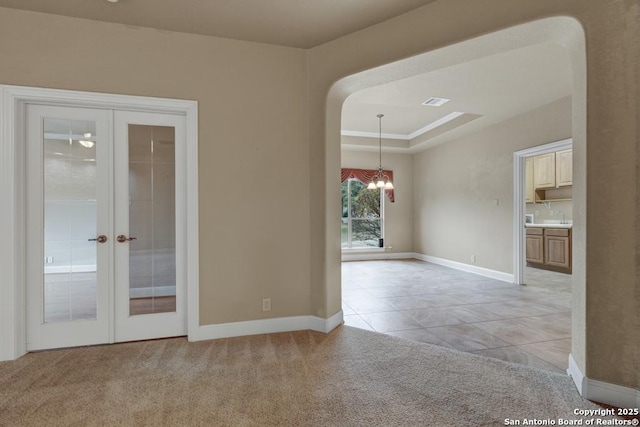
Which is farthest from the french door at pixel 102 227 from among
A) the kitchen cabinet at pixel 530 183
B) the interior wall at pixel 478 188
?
the kitchen cabinet at pixel 530 183

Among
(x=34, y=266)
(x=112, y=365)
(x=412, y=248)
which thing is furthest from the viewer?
(x=412, y=248)

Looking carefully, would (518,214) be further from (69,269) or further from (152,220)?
(69,269)

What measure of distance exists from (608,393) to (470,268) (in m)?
4.48

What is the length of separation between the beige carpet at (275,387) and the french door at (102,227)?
0.85 feet

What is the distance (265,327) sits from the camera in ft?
9.96

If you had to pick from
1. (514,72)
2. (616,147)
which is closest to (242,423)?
Answer: (616,147)

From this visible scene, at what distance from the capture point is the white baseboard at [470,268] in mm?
5380

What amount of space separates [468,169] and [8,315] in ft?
22.8

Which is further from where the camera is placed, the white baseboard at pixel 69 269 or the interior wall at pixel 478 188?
the interior wall at pixel 478 188

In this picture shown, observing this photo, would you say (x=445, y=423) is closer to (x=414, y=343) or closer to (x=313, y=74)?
(x=414, y=343)

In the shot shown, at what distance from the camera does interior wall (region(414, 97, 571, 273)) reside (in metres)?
4.87

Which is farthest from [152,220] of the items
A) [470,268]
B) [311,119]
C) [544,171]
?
[544,171]

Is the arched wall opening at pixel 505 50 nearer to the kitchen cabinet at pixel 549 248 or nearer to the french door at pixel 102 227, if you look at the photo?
the french door at pixel 102 227

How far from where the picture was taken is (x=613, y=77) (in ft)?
6.15
